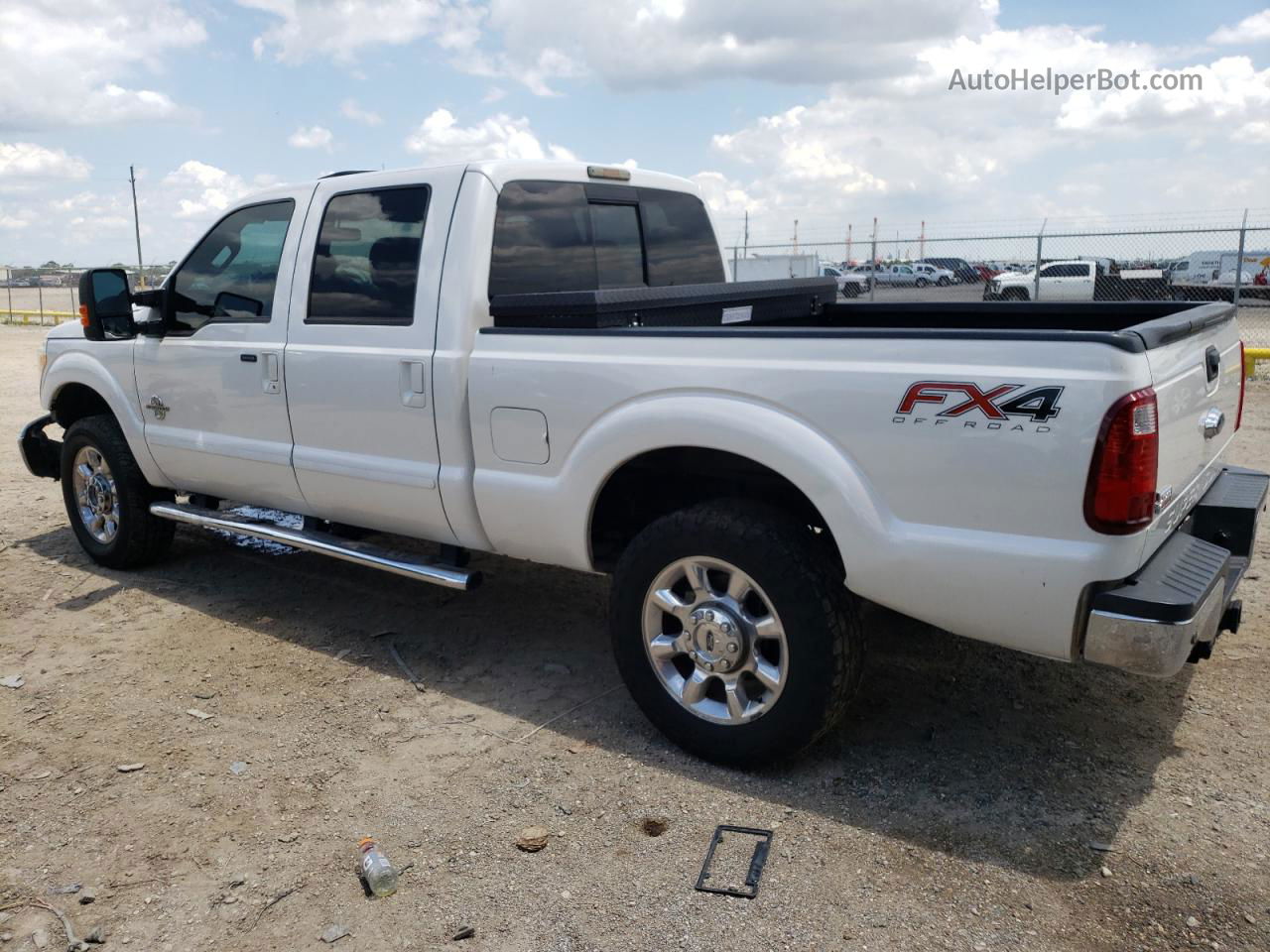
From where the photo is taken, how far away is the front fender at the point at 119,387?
5523mm

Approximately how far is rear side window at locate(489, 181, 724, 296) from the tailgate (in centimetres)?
234

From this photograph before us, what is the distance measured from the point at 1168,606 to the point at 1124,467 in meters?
0.39

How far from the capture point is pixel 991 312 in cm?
458

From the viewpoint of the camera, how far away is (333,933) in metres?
2.85

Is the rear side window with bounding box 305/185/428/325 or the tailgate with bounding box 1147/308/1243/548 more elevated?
the rear side window with bounding box 305/185/428/325

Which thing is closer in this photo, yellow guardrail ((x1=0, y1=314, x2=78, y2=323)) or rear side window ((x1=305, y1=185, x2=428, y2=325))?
rear side window ((x1=305, y1=185, x2=428, y2=325))

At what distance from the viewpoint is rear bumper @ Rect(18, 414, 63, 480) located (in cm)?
633

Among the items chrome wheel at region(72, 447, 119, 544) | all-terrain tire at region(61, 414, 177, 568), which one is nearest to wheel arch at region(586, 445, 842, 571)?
all-terrain tire at region(61, 414, 177, 568)

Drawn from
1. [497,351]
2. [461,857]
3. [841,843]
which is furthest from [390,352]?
[841,843]

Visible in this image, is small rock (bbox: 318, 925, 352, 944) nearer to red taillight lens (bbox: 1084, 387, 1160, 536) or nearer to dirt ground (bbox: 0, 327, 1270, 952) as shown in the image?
dirt ground (bbox: 0, 327, 1270, 952)

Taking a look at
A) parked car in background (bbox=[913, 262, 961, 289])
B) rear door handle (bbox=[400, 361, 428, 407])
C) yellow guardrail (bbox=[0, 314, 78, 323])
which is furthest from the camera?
yellow guardrail (bbox=[0, 314, 78, 323])

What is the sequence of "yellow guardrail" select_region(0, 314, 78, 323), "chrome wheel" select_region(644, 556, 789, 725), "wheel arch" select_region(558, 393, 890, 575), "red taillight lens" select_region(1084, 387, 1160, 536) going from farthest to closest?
"yellow guardrail" select_region(0, 314, 78, 323), "chrome wheel" select_region(644, 556, 789, 725), "wheel arch" select_region(558, 393, 890, 575), "red taillight lens" select_region(1084, 387, 1160, 536)

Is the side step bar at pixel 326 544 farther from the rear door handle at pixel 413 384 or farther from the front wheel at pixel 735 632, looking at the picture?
the front wheel at pixel 735 632

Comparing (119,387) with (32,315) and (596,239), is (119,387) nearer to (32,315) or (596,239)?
(596,239)
